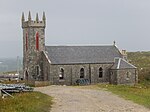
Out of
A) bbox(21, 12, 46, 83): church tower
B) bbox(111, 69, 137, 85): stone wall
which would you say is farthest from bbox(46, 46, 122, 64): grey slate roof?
bbox(111, 69, 137, 85): stone wall

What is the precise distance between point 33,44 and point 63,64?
572 centimetres

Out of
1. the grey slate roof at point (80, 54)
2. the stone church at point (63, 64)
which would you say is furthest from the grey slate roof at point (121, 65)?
the grey slate roof at point (80, 54)

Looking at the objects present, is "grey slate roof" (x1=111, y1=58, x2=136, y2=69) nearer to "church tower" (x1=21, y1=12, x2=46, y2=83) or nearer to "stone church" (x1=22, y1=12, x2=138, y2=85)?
"stone church" (x1=22, y1=12, x2=138, y2=85)

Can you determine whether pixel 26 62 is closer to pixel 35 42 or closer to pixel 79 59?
pixel 35 42

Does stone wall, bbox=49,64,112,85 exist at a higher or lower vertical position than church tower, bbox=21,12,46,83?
lower

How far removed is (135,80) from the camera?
6134 centimetres

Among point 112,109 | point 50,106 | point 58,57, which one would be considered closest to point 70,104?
point 50,106

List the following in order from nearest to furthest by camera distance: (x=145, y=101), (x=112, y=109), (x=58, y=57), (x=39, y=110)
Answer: (x=39, y=110) → (x=112, y=109) → (x=145, y=101) → (x=58, y=57)

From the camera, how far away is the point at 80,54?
62000mm

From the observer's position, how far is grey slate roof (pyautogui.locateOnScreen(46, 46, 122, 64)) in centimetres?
6005

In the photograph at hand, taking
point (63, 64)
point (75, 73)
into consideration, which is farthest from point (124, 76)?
point (63, 64)

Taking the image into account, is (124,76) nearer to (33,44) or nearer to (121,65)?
(121,65)

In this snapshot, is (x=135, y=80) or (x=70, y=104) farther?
(x=135, y=80)

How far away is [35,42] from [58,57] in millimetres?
4308
